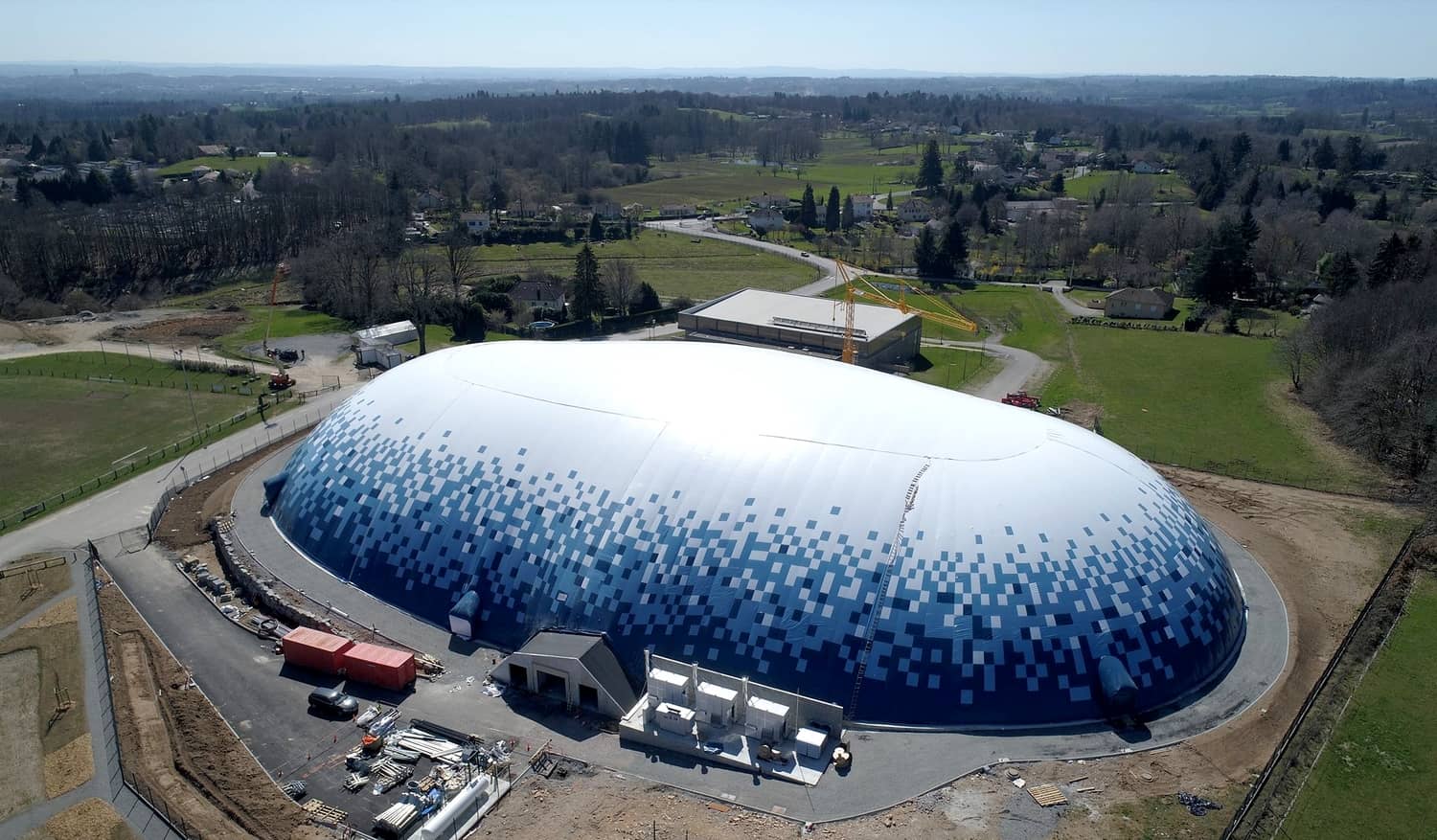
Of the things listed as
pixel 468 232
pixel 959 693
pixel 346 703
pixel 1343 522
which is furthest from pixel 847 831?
pixel 468 232

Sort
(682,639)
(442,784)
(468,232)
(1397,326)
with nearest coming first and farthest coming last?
1. (442,784)
2. (682,639)
3. (1397,326)
4. (468,232)

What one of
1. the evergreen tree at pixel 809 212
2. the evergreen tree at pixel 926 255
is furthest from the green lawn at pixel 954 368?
the evergreen tree at pixel 809 212

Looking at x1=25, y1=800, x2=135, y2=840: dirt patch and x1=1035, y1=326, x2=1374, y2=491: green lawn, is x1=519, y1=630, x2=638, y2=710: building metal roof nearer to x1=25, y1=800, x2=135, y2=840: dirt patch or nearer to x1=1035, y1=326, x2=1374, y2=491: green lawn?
x1=25, y1=800, x2=135, y2=840: dirt patch

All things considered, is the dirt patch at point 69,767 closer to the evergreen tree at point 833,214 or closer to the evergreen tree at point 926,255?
the evergreen tree at point 926,255

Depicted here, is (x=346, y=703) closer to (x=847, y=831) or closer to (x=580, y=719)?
(x=580, y=719)

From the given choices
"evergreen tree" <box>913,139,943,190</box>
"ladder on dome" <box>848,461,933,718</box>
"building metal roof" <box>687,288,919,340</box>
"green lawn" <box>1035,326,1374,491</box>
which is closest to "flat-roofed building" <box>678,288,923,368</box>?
"building metal roof" <box>687,288,919,340</box>

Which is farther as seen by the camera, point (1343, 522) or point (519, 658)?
point (1343, 522)
